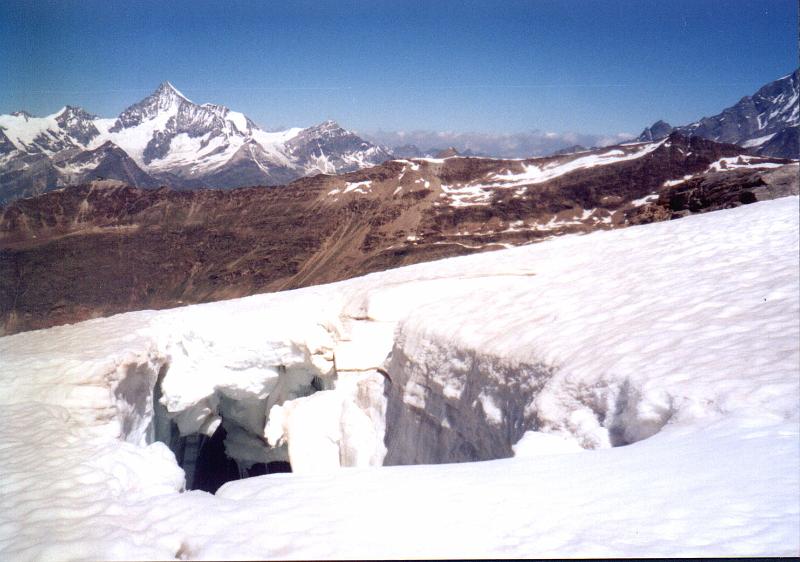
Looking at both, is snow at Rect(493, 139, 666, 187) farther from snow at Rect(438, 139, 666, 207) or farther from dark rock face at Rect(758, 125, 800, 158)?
dark rock face at Rect(758, 125, 800, 158)

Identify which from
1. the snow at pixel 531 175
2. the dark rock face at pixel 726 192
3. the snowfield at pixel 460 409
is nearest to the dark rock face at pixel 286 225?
the snow at pixel 531 175

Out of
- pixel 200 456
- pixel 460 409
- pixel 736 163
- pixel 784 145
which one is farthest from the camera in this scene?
pixel 784 145

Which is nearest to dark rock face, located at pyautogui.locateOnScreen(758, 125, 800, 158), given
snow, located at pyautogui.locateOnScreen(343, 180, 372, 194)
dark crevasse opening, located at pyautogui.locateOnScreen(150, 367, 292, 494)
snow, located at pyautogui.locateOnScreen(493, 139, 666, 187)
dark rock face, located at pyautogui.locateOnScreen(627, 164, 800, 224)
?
snow, located at pyautogui.locateOnScreen(493, 139, 666, 187)

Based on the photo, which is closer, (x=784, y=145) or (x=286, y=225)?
(x=286, y=225)

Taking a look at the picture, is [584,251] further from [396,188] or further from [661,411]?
[396,188]

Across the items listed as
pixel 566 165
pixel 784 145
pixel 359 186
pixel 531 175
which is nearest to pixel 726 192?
pixel 359 186

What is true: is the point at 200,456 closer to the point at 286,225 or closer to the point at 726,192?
the point at 726,192
